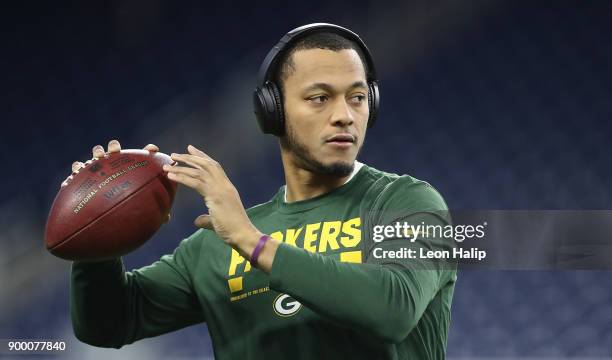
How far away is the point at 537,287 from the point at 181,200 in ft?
4.60

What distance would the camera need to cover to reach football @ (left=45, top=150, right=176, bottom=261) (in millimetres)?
1442

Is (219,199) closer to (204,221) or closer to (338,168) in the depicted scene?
(204,221)

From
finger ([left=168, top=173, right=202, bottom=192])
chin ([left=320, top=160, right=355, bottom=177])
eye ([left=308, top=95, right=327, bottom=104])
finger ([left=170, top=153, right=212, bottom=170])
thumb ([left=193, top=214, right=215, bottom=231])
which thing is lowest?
thumb ([left=193, top=214, right=215, bottom=231])

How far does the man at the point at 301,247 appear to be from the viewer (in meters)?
1.28

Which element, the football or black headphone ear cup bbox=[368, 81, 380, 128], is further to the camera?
black headphone ear cup bbox=[368, 81, 380, 128]

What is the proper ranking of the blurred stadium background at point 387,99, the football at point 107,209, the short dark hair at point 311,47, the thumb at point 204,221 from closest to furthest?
the thumb at point 204,221, the football at point 107,209, the short dark hair at point 311,47, the blurred stadium background at point 387,99

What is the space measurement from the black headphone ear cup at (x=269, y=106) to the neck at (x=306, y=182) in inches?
3.2

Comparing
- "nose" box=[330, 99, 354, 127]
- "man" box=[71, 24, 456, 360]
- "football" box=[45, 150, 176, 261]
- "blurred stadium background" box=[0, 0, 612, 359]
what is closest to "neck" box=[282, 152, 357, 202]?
"man" box=[71, 24, 456, 360]

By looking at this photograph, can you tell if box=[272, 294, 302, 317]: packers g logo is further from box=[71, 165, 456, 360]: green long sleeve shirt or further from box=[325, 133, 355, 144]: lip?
box=[325, 133, 355, 144]: lip

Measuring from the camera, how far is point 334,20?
359cm

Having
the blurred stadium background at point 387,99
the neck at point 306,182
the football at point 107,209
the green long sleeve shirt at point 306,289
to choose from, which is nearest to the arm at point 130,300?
the green long sleeve shirt at point 306,289

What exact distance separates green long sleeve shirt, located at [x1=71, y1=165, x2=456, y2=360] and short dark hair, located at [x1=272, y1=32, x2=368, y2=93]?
8.2 inches

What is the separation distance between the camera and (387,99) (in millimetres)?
3656

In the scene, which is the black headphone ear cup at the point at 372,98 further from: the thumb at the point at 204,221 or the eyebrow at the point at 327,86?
the thumb at the point at 204,221
